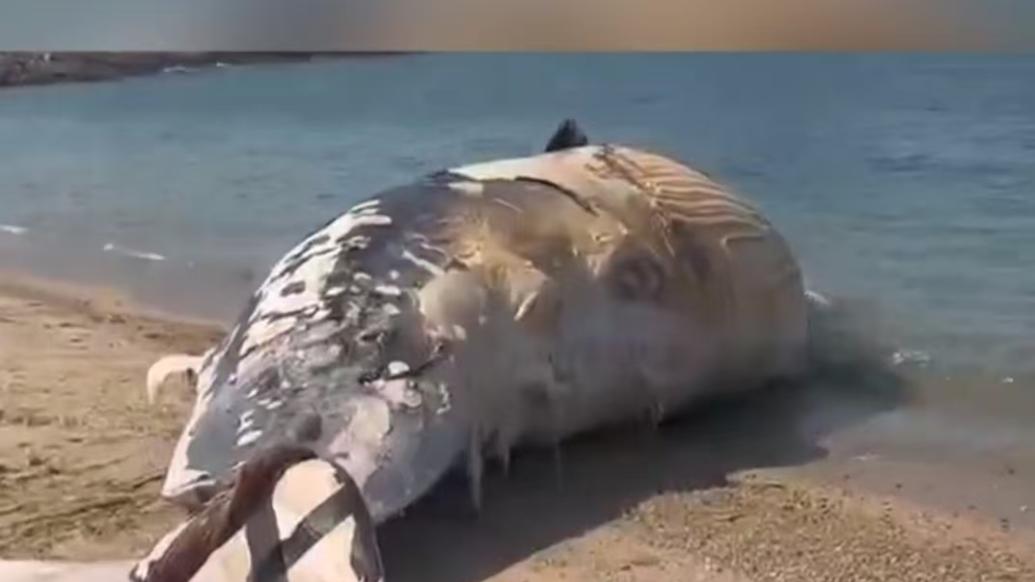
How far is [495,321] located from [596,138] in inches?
361

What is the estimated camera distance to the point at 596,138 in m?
12.0

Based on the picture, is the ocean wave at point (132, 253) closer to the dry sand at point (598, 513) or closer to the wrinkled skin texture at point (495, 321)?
the dry sand at point (598, 513)

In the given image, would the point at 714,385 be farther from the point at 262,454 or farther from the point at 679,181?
the point at 262,454

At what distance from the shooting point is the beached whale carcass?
2555 mm

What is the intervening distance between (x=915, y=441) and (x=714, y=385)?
56cm

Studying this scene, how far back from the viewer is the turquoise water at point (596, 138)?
5.39 metres

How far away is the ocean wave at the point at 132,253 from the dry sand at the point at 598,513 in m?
3.22

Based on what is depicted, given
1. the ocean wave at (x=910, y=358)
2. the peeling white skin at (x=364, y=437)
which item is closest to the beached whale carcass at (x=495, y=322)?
the peeling white skin at (x=364, y=437)

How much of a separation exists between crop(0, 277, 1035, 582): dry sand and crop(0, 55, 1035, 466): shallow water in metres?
0.68

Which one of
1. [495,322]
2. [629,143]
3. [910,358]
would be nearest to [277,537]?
[495,322]

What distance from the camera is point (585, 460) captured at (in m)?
3.47

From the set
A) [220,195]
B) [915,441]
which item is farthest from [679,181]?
Result: [220,195]

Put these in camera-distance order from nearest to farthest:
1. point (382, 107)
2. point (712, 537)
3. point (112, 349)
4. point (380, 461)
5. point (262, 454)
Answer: point (262, 454)
point (380, 461)
point (712, 537)
point (112, 349)
point (382, 107)

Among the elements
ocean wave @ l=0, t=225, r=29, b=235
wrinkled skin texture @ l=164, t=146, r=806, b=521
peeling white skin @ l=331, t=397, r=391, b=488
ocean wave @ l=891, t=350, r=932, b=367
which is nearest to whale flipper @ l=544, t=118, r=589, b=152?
wrinkled skin texture @ l=164, t=146, r=806, b=521
